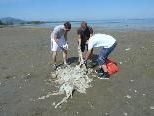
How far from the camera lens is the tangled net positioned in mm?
10227

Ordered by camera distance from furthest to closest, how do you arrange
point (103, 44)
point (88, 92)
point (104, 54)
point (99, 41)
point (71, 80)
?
point (104, 54), point (103, 44), point (99, 41), point (71, 80), point (88, 92)

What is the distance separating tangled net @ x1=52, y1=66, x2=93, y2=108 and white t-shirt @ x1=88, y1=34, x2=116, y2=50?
1.02 m

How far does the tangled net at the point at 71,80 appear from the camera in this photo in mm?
10227

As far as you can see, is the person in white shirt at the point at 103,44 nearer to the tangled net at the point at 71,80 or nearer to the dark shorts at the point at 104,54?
the dark shorts at the point at 104,54

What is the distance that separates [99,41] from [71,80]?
1561 mm

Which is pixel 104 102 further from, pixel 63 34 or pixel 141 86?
pixel 63 34

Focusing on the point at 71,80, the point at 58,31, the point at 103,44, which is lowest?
the point at 71,80

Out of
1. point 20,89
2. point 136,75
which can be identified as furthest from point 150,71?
point 20,89

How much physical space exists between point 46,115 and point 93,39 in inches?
132

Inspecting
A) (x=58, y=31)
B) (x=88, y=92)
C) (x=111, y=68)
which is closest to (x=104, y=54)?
(x=111, y=68)

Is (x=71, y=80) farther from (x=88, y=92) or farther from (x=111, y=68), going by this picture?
(x=111, y=68)

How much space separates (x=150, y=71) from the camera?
12125mm

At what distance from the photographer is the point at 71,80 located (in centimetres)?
1102

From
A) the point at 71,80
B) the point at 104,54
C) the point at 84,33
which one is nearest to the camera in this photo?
the point at 71,80
